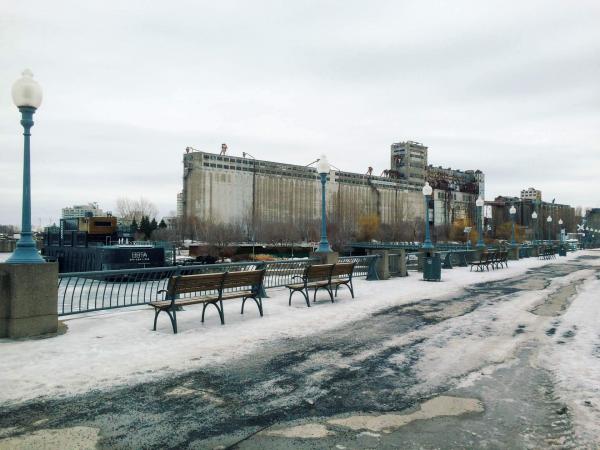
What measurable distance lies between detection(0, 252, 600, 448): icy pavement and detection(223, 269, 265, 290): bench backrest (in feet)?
2.35

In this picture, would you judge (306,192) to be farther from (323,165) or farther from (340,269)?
(340,269)

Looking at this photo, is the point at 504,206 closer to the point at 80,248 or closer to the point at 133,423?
the point at 80,248

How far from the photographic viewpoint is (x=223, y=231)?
93625 millimetres

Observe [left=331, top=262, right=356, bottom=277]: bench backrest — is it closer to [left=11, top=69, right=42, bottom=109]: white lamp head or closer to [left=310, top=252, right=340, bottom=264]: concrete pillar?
[left=310, top=252, right=340, bottom=264]: concrete pillar

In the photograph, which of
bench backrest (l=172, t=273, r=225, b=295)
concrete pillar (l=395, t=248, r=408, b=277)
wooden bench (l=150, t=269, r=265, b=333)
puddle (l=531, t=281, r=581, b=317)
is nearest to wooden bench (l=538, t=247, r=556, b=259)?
concrete pillar (l=395, t=248, r=408, b=277)

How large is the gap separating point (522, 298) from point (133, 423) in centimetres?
1194

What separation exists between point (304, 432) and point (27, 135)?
7.39m

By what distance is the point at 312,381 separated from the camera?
5.77 m

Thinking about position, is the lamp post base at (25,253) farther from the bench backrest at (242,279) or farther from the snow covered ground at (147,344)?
the bench backrest at (242,279)

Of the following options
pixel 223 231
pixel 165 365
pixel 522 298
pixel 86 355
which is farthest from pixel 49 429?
pixel 223 231

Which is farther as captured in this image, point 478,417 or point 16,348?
point 16,348

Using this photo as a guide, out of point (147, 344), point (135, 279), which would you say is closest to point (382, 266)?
point (135, 279)

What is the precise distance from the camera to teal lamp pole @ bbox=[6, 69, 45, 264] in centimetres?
824

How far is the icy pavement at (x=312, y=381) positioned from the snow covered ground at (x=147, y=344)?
3 centimetres
